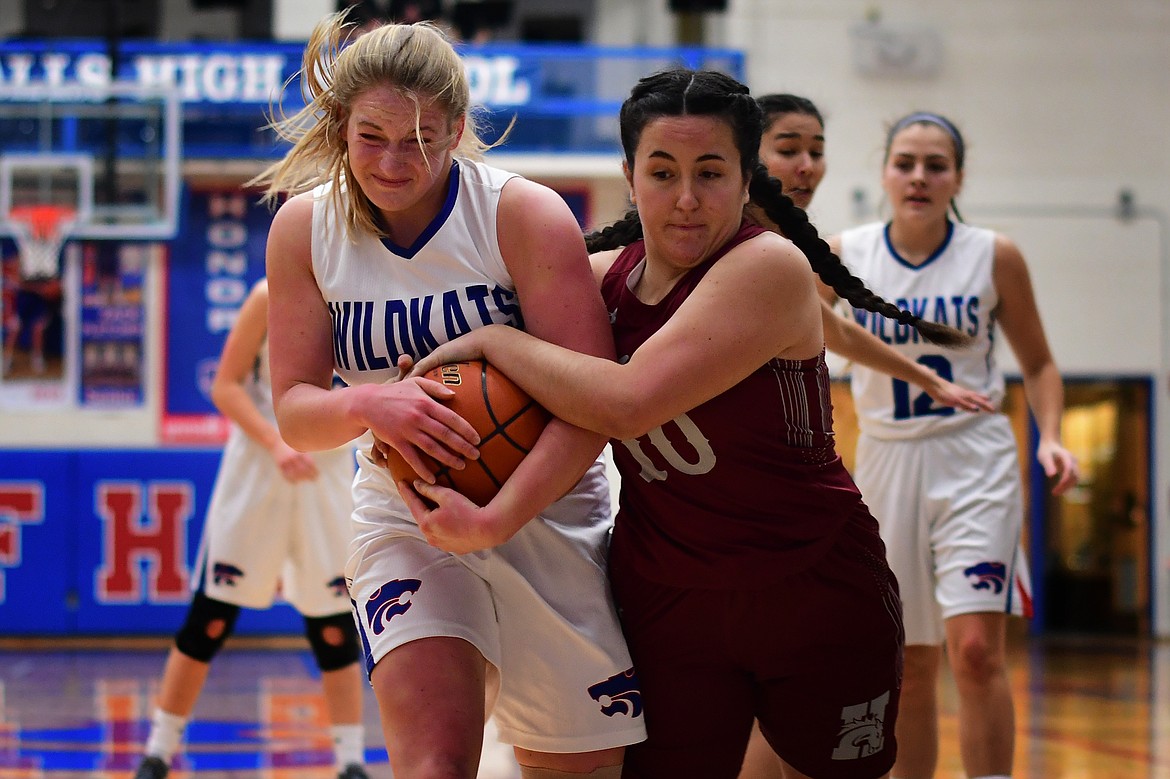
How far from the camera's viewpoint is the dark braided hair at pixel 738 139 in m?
2.27

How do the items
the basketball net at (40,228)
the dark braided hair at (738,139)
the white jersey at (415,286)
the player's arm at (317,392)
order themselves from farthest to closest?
the basketball net at (40,228), the white jersey at (415,286), the dark braided hair at (738,139), the player's arm at (317,392)

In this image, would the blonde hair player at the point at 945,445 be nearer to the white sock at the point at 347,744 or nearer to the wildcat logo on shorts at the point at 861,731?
the wildcat logo on shorts at the point at 861,731

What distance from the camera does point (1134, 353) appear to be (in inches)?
416

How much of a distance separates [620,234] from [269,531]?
8.23 ft

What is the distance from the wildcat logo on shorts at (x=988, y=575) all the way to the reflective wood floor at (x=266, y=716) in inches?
58.9

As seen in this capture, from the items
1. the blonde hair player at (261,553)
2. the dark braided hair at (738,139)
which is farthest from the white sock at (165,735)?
the dark braided hair at (738,139)

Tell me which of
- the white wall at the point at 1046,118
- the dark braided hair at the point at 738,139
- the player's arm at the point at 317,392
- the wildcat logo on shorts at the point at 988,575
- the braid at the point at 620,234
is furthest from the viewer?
the white wall at the point at 1046,118

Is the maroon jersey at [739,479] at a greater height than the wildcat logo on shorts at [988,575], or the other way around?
the maroon jersey at [739,479]

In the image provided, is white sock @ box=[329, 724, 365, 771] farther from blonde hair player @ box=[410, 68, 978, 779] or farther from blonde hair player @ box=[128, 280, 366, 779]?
blonde hair player @ box=[410, 68, 978, 779]

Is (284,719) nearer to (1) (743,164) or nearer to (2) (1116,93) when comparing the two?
(1) (743,164)

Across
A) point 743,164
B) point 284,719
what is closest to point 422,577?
point 743,164

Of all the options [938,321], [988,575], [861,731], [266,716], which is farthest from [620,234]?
[266,716]

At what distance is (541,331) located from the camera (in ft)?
7.59

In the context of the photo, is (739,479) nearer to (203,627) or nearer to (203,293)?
(203,627)
